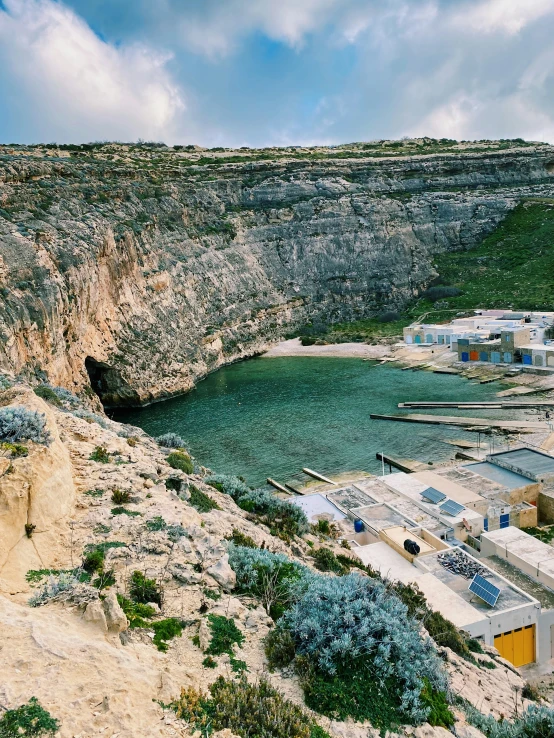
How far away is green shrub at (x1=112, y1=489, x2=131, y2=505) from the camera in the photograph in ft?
35.4

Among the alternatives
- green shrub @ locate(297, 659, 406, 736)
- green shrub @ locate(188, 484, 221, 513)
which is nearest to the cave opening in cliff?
green shrub @ locate(188, 484, 221, 513)

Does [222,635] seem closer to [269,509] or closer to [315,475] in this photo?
[269,509]

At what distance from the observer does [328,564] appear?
41.8 ft

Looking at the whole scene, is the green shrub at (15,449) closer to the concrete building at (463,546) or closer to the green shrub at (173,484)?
the green shrub at (173,484)

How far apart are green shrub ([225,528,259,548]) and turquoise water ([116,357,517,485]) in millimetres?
16233

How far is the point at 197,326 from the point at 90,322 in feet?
53.4

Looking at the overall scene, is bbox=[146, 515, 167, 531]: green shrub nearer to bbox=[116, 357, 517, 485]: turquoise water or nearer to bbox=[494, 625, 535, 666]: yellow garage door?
bbox=[494, 625, 535, 666]: yellow garage door

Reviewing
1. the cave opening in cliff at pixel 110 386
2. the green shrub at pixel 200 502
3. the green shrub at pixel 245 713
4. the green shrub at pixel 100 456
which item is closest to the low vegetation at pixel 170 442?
the green shrub at pixel 200 502

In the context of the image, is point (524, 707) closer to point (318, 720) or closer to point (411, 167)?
point (318, 720)

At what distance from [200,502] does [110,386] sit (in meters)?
33.4

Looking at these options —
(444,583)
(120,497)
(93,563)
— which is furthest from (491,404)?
(93,563)

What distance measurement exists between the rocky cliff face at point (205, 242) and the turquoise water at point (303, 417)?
4.84 m

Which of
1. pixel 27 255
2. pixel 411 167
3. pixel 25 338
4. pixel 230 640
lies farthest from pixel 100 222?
pixel 411 167

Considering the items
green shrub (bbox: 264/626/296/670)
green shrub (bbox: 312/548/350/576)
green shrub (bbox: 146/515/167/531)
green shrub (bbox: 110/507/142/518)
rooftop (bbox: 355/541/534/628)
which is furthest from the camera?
rooftop (bbox: 355/541/534/628)
